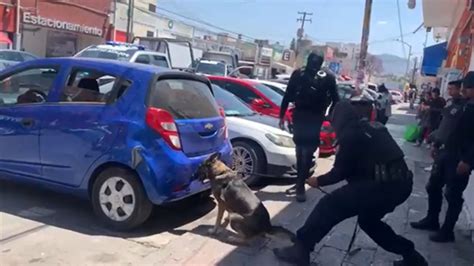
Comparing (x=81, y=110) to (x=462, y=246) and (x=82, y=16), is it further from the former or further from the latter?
(x=82, y=16)

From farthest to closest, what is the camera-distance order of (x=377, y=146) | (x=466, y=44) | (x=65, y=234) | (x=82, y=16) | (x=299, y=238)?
1. (x=82, y=16)
2. (x=466, y=44)
3. (x=65, y=234)
4. (x=299, y=238)
5. (x=377, y=146)

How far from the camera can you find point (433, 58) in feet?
69.9

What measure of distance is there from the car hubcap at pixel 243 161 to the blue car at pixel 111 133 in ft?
4.25

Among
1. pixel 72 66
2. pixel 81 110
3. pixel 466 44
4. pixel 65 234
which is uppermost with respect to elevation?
pixel 466 44

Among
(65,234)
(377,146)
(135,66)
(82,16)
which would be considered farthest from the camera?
(82,16)

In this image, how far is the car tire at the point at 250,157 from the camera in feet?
21.2

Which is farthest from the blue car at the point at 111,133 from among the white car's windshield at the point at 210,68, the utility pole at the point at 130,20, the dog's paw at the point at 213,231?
the utility pole at the point at 130,20

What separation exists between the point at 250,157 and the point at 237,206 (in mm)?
1993

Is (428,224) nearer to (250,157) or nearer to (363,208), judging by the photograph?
(363,208)

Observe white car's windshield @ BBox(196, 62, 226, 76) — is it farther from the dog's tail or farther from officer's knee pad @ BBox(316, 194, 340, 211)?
officer's knee pad @ BBox(316, 194, 340, 211)

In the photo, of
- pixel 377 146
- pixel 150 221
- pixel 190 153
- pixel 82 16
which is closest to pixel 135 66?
pixel 190 153

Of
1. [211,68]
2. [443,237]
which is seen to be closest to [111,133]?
[443,237]

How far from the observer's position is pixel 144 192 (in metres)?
4.50

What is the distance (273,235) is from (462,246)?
193 cm
